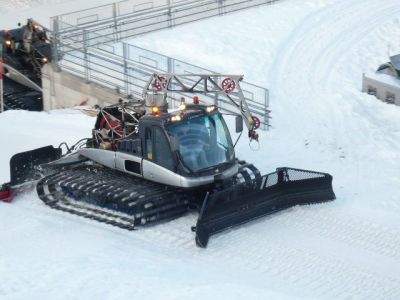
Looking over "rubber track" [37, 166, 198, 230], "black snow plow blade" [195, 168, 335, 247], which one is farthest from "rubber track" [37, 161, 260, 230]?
"black snow plow blade" [195, 168, 335, 247]

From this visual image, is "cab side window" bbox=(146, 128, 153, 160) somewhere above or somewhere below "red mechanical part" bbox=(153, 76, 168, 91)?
below

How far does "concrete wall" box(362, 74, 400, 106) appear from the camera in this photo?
20.6 metres

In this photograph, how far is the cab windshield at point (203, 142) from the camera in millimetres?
14594

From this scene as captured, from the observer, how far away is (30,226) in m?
14.6

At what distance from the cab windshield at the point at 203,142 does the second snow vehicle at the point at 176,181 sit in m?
0.02

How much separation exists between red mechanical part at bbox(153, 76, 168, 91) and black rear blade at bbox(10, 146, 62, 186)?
2.25 metres

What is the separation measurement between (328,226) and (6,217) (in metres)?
5.36

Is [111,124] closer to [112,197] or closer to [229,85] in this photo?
[112,197]

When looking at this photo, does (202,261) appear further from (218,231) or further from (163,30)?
(163,30)

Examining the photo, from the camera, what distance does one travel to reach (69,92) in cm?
2478

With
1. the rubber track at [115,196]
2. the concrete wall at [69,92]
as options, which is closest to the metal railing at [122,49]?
the concrete wall at [69,92]

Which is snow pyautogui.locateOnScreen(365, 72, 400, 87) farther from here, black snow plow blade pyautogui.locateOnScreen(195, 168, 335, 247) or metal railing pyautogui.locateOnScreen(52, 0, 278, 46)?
metal railing pyautogui.locateOnScreen(52, 0, 278, 46)

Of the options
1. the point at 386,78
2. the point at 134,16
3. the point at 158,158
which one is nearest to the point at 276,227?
the point at 158,158

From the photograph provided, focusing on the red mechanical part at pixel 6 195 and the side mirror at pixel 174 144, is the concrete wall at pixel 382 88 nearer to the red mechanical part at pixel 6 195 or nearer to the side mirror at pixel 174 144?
the side mirror at pixel 174 144
